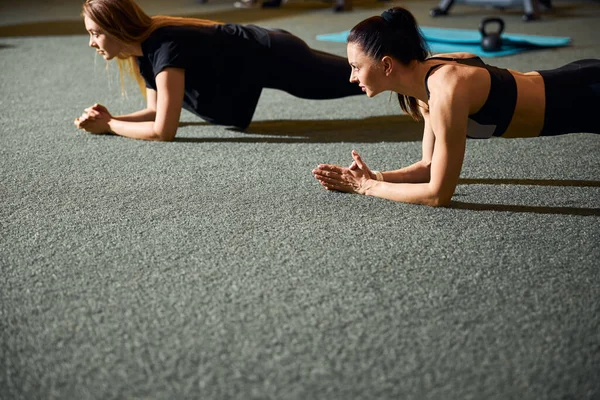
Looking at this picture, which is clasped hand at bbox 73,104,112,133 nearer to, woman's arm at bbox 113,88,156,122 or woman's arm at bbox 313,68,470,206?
woman's arm at bbox 113,88,156,122

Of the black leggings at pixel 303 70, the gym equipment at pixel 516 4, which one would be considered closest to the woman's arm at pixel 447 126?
the black leggings at pixel 303 70

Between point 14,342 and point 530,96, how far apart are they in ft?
3.79

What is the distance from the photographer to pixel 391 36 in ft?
4.75

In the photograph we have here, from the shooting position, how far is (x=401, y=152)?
1998 mm

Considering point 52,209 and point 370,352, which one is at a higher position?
point 370,352

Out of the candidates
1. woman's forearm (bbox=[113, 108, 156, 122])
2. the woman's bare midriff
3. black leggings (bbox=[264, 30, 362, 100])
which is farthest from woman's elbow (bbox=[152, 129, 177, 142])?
the woman's bare midriff

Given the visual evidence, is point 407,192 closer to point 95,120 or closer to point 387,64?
point 387,64

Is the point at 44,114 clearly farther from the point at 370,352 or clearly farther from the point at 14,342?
the point at 370,352

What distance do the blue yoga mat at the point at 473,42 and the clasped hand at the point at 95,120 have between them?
1.75 metres

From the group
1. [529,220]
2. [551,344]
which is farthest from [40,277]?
[529,220]

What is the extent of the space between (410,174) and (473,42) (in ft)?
6.83

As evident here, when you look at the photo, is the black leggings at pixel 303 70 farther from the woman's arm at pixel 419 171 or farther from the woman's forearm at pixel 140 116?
the woman's arm at pixel 419 171

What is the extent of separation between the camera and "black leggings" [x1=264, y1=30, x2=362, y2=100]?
219 centimetres

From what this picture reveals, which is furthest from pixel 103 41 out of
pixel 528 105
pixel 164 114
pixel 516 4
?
pixel 516 4
